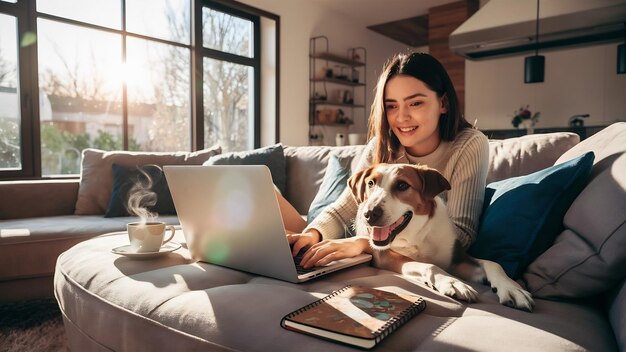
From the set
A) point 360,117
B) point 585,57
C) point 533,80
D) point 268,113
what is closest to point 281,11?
point 268,113

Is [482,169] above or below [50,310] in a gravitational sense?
above

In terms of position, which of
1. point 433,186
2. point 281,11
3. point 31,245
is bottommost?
point 31,245

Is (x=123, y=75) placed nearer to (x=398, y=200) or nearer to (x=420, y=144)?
(x=420, y=144)

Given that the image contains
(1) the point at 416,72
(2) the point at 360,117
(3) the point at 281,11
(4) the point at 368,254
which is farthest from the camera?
(2) the point at 360,117

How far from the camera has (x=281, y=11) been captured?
17.5ft

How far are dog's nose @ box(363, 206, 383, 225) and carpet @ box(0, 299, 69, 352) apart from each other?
4.60 ft

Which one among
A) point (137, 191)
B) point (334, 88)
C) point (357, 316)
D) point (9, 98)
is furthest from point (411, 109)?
point (334, 88)

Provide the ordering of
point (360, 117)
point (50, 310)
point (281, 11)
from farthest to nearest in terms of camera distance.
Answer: point (360, 117) → point (281, 11) → point (50, 310)

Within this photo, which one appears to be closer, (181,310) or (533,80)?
(181,310)

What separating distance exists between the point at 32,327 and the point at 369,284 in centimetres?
163

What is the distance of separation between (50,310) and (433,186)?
6.34 ft

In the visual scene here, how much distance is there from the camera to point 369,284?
0.98 meters

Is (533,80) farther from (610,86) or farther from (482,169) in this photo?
(482,169)

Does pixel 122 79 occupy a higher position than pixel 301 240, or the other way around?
pixel 122 79
